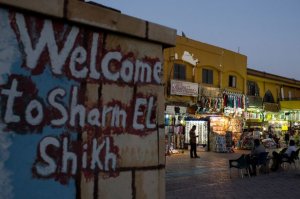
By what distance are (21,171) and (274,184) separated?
11.2 meters

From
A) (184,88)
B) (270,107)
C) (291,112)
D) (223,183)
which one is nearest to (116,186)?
(223,183)

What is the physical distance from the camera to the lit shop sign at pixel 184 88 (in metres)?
25.7

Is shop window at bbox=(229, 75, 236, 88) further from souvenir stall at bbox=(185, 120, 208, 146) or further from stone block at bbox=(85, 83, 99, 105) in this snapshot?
stone block at bbox=(85, 83, 99, 105)

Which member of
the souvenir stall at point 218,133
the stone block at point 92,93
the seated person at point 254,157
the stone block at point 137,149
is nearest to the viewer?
the stone block at point 92,93

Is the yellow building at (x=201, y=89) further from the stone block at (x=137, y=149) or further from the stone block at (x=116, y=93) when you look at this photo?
the stone block at (x=116, y=93)

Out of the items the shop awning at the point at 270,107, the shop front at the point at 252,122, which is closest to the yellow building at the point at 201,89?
the shop front at the point at 252,122

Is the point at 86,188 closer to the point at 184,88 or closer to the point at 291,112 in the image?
the point at 184,88

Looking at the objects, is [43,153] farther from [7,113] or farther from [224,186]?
[224,186]

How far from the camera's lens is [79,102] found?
369cm

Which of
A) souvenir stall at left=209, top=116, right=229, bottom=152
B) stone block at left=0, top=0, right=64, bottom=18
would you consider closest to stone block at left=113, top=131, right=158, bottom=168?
stone block at left=0, top=0, right=64, bottom=18

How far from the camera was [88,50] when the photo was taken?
3.79 m

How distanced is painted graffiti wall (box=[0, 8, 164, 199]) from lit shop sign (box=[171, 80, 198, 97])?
2132cm

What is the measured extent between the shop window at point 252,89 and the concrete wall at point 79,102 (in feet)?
99.6

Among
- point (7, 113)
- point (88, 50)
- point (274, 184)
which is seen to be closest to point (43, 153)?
point (7, 113)
